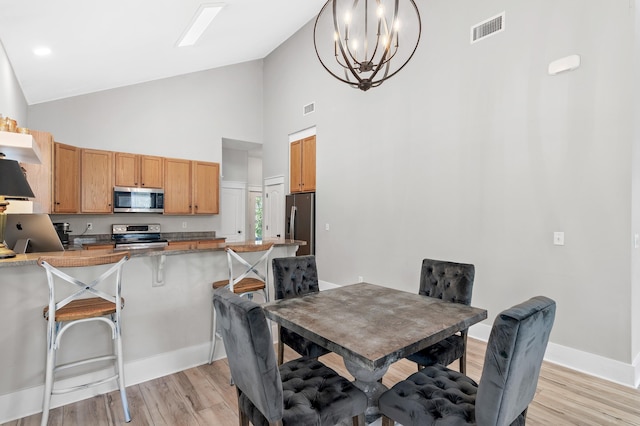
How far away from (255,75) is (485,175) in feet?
17.8

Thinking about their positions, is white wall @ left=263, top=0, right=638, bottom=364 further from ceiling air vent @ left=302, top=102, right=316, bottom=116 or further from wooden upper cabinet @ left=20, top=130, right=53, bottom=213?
wooden upper cabinet @ left=20, top=130, right=53, bottom=213

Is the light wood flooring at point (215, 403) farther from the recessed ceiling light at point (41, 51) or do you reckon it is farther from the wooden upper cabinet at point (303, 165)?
the wooden upper cabinet at point (303, 165)

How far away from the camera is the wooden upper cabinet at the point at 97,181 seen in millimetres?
4902

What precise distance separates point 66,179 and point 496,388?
5.52 metres

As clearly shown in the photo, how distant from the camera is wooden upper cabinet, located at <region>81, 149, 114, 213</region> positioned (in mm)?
4902

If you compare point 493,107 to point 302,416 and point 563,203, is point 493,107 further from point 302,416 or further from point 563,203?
point 302,416

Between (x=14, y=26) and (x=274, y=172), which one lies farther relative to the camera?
(x=274, y=172)

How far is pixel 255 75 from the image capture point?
7.07 m

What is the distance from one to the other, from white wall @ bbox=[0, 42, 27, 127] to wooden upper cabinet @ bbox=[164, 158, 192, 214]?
6.53 feet

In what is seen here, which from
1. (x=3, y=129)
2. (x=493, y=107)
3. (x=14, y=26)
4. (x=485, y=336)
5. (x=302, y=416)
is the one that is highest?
(x=14, y=26)

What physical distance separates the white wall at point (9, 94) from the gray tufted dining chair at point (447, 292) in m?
3.99

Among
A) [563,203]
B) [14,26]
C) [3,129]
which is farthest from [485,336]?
[14,26]

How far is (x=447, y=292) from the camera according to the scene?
2428mm

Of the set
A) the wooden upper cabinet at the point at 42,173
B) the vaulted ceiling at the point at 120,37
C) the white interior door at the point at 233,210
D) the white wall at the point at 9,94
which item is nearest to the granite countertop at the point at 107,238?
the white interior door at the point at 233,210
